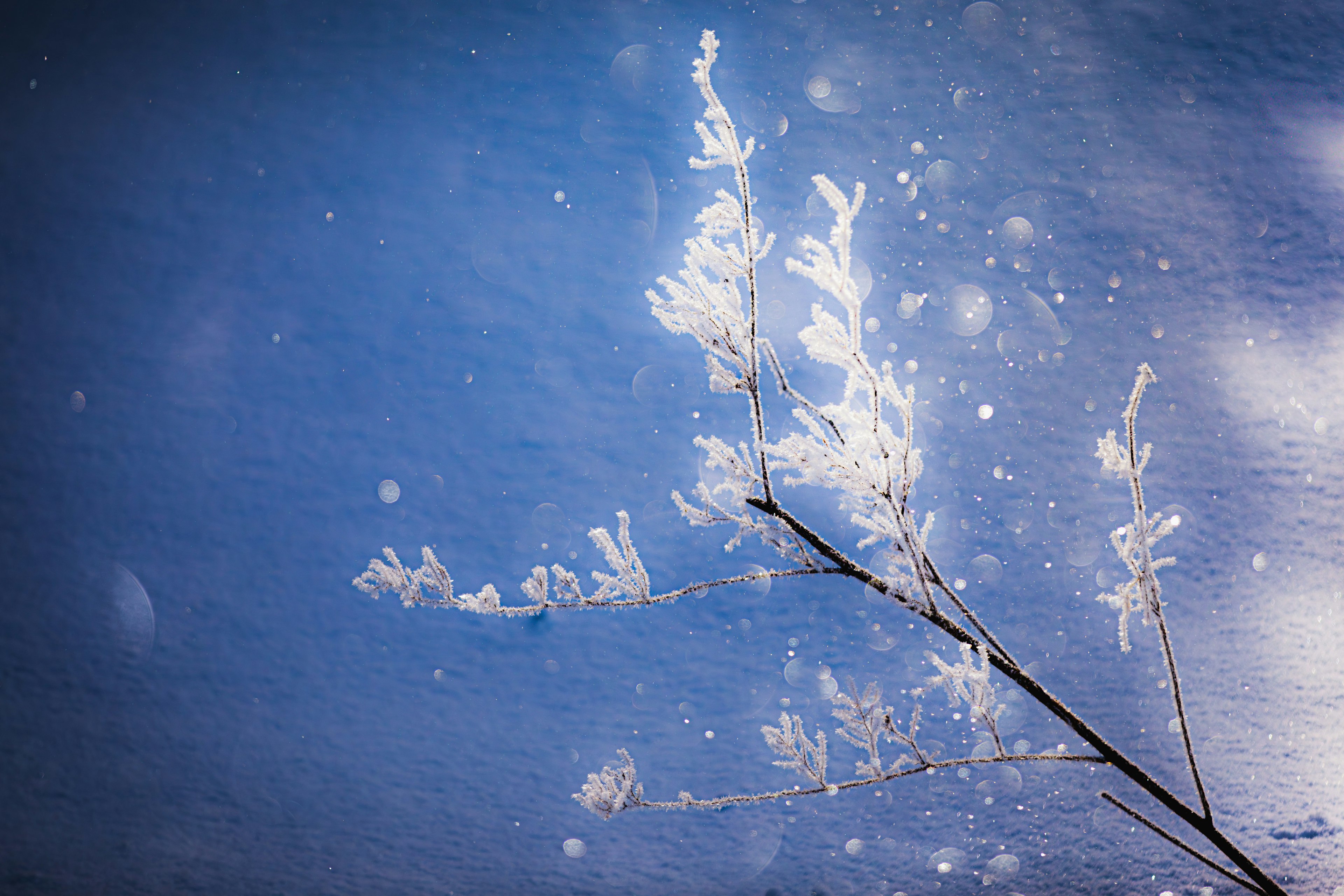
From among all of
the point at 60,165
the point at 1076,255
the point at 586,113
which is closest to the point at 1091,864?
the point at 1076,255

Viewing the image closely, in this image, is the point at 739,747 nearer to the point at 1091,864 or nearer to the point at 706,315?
the point at 1091,864

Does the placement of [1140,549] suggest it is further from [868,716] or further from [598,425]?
[598,425]

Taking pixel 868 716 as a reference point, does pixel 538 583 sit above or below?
above

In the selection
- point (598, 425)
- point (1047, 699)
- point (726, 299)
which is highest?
point (726, 299)

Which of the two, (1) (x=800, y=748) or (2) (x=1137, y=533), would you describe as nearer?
(2) (x=1137, y=533)

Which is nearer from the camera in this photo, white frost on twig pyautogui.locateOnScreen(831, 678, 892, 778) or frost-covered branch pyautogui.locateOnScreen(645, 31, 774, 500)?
frost-covered branch pyautogui.locateOnScreen(645, 31, 774, 500)

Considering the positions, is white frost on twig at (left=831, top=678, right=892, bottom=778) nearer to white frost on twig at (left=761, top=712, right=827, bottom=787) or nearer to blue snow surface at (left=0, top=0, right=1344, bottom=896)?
white frost on twig at (left=761, top=712, right=827, bottom=787)

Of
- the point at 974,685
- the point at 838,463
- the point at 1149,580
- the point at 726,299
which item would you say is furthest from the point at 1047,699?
the point at 726,299

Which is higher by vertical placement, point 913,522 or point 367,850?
point 913,522

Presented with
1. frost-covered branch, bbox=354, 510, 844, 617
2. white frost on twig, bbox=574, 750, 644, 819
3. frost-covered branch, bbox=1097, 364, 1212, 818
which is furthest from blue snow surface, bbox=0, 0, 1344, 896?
frost-covered branch, bbox=1097, 364, 1212, 818
